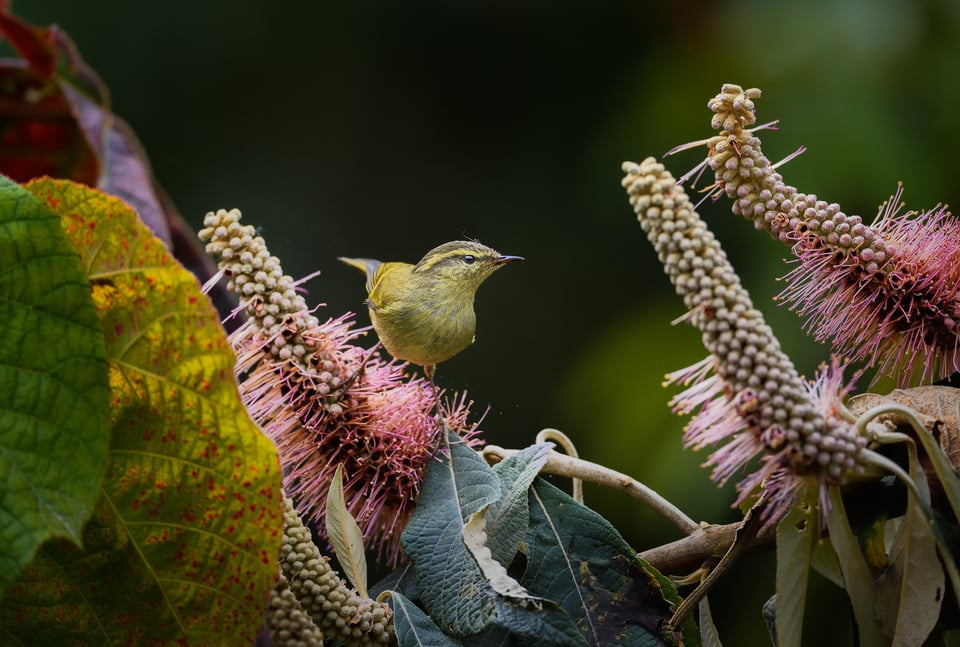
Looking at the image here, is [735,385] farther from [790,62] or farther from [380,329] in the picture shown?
[790,62]

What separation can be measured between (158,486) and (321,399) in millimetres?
172

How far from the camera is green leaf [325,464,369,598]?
0.73 metres

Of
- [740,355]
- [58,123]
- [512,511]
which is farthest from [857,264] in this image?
[58,123]

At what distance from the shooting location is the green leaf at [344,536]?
725 mm

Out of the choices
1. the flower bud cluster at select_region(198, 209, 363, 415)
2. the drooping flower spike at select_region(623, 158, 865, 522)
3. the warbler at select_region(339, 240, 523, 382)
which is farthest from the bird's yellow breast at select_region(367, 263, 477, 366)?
the drooping flower spike at select_region(623, 158, 865, 522)

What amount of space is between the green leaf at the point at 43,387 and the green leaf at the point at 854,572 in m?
0.44

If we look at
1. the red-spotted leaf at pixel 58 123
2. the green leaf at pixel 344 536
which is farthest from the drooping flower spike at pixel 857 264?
the red-spotted leaf at pixel 58 123

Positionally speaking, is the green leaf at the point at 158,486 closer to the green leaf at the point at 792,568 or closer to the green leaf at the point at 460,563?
the green leaf at the point at 460,563

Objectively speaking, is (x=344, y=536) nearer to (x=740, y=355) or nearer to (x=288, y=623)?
(x=288, y=623)

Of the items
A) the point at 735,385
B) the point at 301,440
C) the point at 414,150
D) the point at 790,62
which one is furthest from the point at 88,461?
the point at 414,150

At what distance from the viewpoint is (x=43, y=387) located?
1.81 feet

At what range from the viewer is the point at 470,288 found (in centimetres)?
95

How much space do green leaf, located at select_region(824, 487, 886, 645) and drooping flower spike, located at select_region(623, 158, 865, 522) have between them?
30mm

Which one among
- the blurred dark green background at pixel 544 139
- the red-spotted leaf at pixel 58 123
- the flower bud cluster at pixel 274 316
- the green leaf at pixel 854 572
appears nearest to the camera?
the green leaf at pixel 854 572
